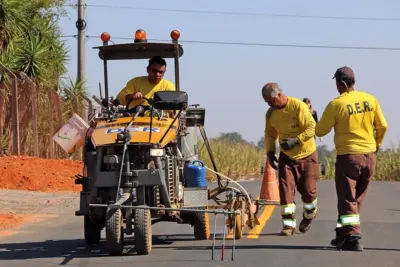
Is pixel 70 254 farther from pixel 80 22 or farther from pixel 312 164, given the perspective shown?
pixel 80 22

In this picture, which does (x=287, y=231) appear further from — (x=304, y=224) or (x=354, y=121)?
(x=354, y=121)

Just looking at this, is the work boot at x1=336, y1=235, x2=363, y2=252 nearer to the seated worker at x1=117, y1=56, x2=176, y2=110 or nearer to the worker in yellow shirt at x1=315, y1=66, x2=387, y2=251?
the worker in yellow shirt at x1=315, y1=66, x2=387, y2=251

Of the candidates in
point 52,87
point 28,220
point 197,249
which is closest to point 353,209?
point 197,249

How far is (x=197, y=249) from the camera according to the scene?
38.0 ft

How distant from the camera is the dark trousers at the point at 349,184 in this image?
11297 millimetres

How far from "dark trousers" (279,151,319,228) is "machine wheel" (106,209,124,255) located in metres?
2.78

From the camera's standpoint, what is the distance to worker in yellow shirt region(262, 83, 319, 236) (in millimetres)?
12875

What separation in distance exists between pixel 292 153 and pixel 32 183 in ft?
31.8

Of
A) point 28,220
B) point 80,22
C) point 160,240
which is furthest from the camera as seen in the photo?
point 80,22

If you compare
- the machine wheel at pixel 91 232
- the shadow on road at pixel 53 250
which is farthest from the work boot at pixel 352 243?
the machine wheel at pixel 91 232

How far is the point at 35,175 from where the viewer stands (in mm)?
22016

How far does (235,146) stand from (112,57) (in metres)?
18.5

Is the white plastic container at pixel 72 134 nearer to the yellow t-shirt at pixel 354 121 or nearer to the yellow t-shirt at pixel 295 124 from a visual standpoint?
the yellow t-shirt at pixel 295 124

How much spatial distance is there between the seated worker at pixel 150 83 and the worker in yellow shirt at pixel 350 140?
7.28ft
